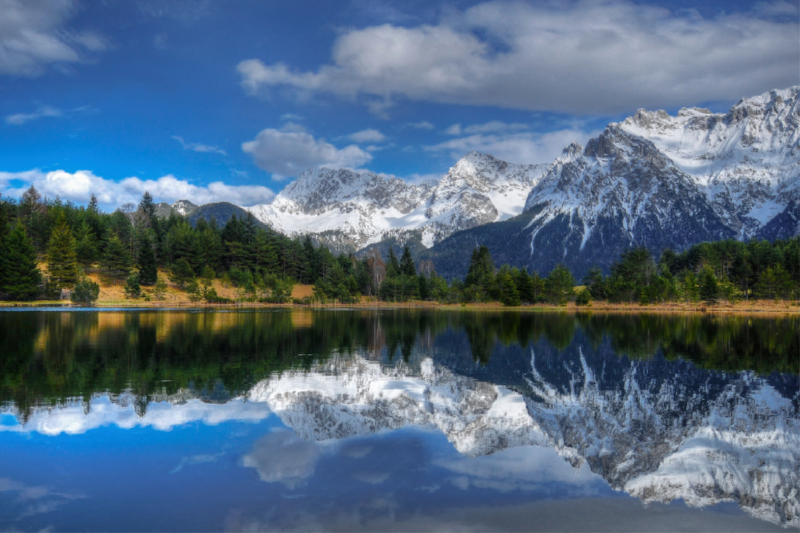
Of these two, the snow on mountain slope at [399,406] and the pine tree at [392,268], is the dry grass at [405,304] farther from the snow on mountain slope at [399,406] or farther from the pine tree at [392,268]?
the snow on mountain slope at [399,406]

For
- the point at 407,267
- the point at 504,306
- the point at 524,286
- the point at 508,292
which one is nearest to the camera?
the point at 508,292

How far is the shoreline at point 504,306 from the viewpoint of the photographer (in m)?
112

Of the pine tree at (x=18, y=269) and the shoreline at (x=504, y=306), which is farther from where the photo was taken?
the shoreline at (x=504, y=306)

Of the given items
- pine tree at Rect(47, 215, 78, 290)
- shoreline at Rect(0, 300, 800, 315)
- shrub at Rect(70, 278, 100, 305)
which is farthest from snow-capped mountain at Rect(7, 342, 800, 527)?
pine tree at Rect(47, 215, 78, 290)

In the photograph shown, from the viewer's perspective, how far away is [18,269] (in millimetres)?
106375

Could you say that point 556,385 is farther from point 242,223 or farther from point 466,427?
point 242,223

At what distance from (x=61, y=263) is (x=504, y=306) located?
10698 centimetres

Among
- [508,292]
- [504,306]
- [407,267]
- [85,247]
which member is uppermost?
[85,247]

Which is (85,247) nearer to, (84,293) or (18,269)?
(84,293)

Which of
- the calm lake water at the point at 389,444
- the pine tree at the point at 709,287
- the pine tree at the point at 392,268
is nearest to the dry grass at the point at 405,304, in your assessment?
the pine tree at the point at 709,287

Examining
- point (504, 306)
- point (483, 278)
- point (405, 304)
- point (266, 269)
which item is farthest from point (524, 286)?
point (266, 269)

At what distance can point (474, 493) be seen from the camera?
14.1 meters

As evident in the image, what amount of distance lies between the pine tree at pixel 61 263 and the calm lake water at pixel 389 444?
9110 cm

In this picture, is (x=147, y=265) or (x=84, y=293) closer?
(x=84, y=293)
